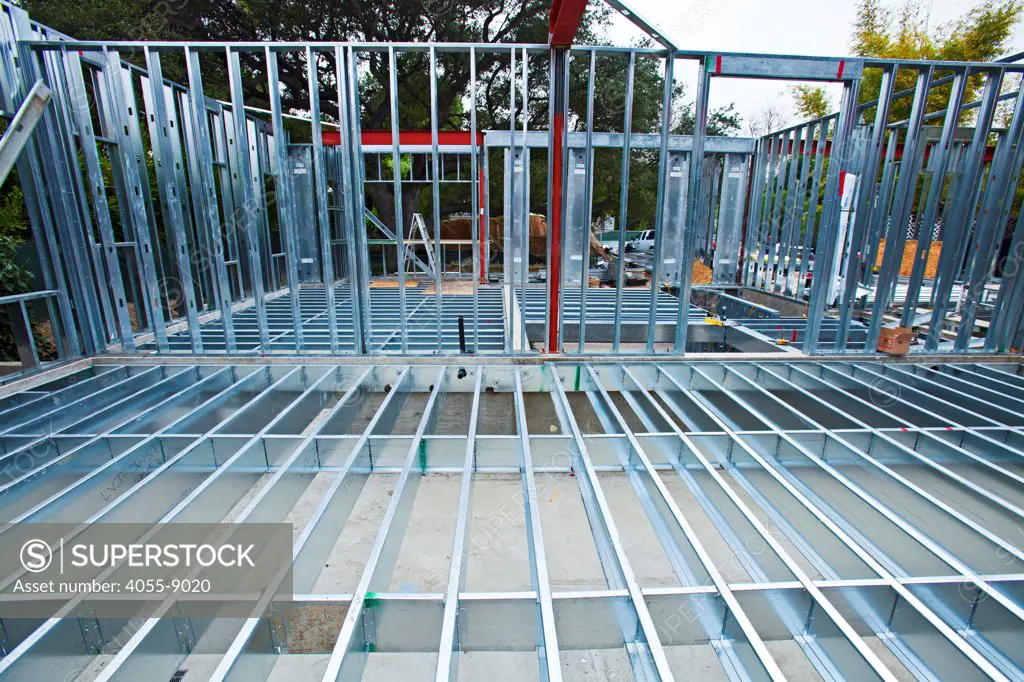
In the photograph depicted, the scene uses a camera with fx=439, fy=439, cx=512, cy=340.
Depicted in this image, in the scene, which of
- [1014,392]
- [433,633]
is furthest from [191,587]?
[1014,392]

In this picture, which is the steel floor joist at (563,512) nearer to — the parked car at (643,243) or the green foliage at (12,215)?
the green foliage at (12,215)

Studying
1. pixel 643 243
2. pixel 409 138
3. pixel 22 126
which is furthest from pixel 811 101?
pixel 22 126

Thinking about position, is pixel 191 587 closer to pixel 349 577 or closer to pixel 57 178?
pixel 349 577

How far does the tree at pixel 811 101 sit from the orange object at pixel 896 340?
24.4 metres

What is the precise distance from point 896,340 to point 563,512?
336 centimetres

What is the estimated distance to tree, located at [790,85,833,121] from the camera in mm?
22266

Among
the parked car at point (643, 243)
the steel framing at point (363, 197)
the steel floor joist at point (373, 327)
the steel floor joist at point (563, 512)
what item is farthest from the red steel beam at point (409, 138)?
the parked car at point (643, 243)

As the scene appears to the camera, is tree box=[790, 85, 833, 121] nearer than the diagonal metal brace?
No

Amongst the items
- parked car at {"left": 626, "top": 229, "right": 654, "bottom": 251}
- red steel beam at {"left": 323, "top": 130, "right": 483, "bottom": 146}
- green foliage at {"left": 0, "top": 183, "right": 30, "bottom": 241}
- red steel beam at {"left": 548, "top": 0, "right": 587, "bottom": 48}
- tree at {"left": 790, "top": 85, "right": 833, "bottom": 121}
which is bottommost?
parked car at {"left": 626, "top": 229, "right": 654, "bottom": 251}

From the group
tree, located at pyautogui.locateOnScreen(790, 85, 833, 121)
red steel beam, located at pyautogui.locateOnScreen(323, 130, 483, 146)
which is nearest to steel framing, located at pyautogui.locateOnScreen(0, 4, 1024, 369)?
red steel beam, located at pyautogui.locateOnScreen(323, 130, 483, 146)

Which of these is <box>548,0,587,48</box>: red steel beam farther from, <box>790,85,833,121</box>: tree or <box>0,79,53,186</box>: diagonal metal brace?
<box>790,85,833,121</box>: tree

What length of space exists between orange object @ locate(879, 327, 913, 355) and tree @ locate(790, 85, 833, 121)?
2444cm

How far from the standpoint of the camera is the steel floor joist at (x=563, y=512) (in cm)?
147

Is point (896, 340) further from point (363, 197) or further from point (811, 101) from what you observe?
point (811, 101)
